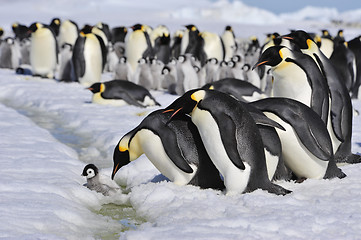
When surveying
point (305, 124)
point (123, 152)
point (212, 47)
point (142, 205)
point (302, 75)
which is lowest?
point (142, 205)

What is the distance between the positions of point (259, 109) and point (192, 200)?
0.97m

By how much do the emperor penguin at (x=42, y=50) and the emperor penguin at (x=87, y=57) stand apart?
1222 mm

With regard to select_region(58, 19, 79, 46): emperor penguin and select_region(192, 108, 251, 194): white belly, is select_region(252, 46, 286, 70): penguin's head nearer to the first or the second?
select_region(192, 108, 251, 194): white belly

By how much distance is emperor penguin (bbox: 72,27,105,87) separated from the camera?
11430 mm

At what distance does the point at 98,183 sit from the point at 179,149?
0.72 m

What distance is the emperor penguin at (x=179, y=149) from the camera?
3.82 meters

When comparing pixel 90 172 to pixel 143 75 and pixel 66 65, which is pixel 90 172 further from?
pixel 66 65

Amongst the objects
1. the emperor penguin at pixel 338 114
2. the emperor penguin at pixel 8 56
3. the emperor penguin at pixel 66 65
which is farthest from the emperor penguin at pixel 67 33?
the emperor penguin at pixel 338 114

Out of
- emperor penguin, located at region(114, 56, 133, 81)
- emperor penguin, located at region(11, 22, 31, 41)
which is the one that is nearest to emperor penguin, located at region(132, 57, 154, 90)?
emperor penguin, located at region(114, 56, 133, 81)

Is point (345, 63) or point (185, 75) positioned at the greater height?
point (345, 63)

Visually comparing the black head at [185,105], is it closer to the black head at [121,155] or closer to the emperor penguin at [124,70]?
the black head at [121,155]

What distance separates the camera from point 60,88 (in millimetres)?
10938

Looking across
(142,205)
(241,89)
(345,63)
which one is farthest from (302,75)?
(345,63)

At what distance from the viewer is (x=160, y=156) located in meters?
3.87
